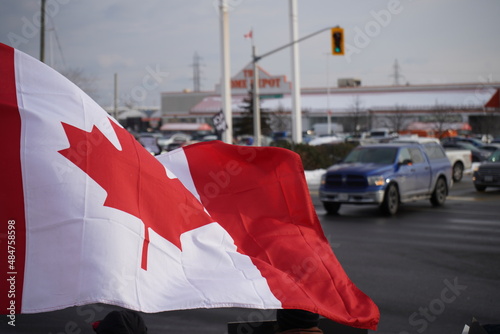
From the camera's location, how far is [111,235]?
3414 millimetres

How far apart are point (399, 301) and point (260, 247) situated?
12.4ft

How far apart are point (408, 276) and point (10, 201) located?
22.5 feet

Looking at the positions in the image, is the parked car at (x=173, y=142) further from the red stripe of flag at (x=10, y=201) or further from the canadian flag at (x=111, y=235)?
the red stripe of flag at (x=10, y=201)

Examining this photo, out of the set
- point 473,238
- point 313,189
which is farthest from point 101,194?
point 313,189

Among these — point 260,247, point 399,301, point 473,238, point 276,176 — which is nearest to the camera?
point 260,247

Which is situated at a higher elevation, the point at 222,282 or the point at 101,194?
the point at 101,194

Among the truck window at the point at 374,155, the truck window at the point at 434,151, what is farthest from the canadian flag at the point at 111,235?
the truck window at the point at 434,151

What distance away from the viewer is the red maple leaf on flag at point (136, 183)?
3557 mm

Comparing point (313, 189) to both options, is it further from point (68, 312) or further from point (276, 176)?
point (276, 176)

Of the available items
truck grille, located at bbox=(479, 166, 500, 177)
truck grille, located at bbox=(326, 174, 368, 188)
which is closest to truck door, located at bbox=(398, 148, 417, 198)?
truck grille, located at bbox=(326, 174, 368, 188)

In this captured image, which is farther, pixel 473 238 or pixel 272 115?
pixel 272 115

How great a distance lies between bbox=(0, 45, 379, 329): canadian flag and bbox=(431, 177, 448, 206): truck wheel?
14.4m

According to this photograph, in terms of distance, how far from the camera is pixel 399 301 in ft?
25.3

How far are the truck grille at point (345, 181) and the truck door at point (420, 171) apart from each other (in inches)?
71.8
